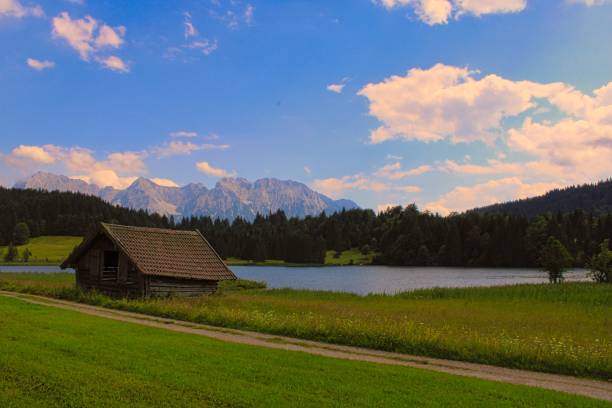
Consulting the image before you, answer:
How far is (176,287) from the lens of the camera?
4094 cm

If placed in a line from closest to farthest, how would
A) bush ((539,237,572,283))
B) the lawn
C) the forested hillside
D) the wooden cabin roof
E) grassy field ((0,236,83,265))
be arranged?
the wooden cabin roof → bush ((539,237,572,283)) → grassy field ((0,236,83,265)) → the forested hillside → the lawn

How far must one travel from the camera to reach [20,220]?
193 metres

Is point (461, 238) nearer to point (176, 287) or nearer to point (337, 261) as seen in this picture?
point (337, 261)

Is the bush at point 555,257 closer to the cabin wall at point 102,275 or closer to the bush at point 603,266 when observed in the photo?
the bush at point 603,266

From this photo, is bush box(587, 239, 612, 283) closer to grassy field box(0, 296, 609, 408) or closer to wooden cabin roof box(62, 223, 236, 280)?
wooden cabin roof box(62, 223, 236, 280)

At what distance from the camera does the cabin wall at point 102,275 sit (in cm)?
3944

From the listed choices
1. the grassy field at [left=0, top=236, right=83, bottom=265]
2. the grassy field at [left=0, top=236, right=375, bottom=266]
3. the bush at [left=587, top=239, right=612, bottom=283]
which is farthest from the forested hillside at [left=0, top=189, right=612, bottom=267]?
the bush at [left=587, top=239, right=612, bottom=283]

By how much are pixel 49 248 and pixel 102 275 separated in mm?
147661

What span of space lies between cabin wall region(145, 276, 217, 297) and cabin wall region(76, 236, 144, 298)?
2.82 feet

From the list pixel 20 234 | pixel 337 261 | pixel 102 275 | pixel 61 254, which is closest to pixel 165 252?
pixel 102 275

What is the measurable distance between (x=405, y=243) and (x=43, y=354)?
166650 millimetres

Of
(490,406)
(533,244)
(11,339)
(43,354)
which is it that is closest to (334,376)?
(490,406)

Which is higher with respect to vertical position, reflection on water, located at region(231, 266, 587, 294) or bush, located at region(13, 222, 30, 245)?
bush, located at region(13, 222, 30, 245)

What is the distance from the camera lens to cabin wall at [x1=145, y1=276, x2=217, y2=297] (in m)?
39.3
